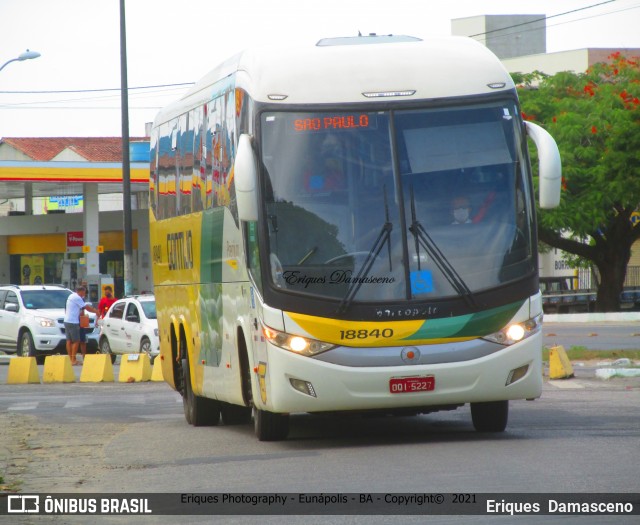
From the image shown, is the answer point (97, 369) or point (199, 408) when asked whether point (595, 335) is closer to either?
point (97, 369)

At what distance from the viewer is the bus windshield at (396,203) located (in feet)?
38.0

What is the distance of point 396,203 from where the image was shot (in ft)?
38.3

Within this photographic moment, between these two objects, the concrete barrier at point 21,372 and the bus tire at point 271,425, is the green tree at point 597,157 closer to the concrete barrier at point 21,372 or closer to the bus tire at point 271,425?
the concrete barrier at point 21,372

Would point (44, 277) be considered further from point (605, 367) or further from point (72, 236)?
point (605, 367)

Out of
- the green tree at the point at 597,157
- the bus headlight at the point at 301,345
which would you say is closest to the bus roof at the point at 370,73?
the bus headlight at the point at 301,345

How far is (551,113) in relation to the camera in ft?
136

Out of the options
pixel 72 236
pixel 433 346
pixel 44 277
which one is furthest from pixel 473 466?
pixel 44 277

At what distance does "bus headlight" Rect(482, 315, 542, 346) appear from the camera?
38.2 feet

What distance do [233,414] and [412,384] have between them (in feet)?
16.2

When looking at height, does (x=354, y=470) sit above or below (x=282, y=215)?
below

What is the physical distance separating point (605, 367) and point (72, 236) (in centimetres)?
2720

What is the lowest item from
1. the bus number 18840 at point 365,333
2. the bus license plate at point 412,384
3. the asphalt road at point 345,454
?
the asphalt road at point 345,454

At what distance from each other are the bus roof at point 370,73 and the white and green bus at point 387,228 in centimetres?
2

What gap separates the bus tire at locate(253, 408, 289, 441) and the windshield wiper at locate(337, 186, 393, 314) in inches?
67.6
